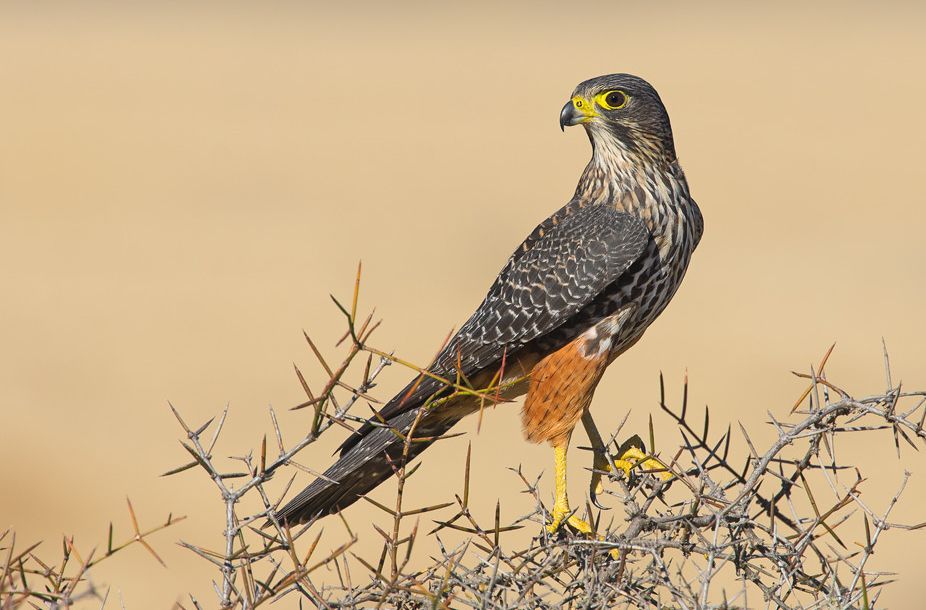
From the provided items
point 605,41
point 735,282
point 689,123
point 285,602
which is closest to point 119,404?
point 285,602

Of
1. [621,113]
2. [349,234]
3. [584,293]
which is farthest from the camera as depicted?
[349,234]

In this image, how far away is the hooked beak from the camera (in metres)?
5.37

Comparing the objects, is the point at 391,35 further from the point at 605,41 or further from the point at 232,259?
the point at 232,259

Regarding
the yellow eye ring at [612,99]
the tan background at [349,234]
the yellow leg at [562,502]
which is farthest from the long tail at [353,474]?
the tan background at [349,234]

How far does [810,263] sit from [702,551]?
13.9 m

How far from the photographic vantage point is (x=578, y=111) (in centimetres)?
541

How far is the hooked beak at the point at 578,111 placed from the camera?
5.37 meters

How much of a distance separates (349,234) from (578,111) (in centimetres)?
1249

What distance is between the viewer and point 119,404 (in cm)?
1209

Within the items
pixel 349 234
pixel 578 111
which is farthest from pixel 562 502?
pixel 349 234

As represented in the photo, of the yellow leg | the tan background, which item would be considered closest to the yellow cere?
the yellow leg

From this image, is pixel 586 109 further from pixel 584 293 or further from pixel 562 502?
pixel 562 502

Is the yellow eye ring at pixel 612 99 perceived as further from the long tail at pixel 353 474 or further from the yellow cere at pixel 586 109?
the long tail at pixel 353 474

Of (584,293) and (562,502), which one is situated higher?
(584,293)
